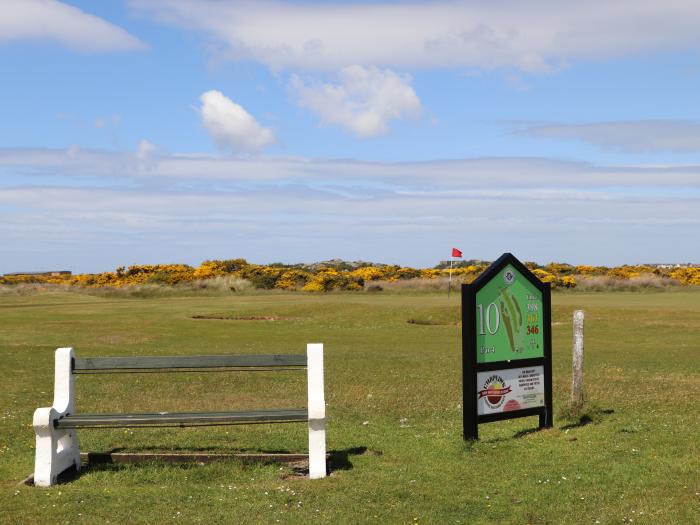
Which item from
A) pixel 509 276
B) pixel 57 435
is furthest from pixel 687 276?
pixel 57 435

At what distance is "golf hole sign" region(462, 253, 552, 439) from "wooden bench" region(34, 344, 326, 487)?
88.0 inches

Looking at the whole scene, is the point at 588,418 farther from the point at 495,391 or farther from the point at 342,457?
the point at 342,457

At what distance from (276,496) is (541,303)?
16.9ft

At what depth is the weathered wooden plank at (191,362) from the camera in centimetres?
893

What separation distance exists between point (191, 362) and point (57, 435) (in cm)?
157

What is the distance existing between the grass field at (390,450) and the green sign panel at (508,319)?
1.13m

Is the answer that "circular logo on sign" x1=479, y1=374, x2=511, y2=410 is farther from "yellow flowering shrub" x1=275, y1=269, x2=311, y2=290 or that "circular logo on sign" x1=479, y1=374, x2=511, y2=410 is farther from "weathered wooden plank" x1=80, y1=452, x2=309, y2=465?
"yellow flowering shrub" x1=275, y1=269, x2=311, y2=290

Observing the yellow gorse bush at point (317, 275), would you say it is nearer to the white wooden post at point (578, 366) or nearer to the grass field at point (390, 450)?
the grass field at point (390, 450)

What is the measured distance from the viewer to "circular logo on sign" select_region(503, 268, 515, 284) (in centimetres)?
1094

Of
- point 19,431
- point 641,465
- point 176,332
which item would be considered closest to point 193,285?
point 176,332

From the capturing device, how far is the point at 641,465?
8.86 metres

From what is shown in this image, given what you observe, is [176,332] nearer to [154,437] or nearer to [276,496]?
[154,437]

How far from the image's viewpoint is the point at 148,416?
8.59 meters

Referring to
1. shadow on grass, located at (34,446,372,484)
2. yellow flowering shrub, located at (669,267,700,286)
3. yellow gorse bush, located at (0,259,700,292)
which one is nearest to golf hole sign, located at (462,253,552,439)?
shadow on grass, located at (34,446,372,484)
